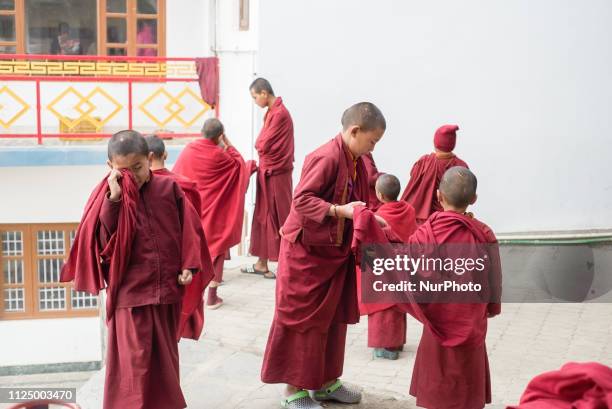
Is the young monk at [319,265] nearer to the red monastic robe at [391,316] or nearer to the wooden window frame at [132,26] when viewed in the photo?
the red monastic robe at [391,316]

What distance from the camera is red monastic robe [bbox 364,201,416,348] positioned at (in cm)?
554

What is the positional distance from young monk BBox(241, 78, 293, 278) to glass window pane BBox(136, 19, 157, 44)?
4515 mm

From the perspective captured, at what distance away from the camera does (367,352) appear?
20.2ft

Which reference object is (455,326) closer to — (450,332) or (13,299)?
(450,332)

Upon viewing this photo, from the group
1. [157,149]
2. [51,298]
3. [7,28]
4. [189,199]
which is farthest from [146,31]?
[189,199]

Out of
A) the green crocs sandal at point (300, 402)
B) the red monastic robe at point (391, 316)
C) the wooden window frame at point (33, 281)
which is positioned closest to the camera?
the green crocs sandal at point (300, 402)

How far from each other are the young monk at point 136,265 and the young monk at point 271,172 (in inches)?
135

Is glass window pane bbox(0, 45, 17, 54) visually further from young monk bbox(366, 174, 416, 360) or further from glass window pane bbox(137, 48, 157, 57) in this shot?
young monk bbox(366, 174, 416, 360)

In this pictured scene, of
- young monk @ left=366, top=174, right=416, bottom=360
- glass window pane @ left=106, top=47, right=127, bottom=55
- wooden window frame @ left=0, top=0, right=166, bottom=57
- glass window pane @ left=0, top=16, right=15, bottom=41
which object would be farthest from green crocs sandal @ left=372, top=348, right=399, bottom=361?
glass window pane @ left=0, top=16, right=15, bottom=41

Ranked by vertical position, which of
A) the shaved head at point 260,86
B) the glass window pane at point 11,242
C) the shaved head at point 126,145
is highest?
the shaved head at point 260,86

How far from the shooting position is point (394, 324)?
5.83 meters

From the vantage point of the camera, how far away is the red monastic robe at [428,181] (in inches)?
259

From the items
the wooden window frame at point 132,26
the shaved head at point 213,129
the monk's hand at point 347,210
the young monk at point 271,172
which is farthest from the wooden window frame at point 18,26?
the monk's hand at point 347,210

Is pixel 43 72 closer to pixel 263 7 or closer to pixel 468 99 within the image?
pixel 263 7
